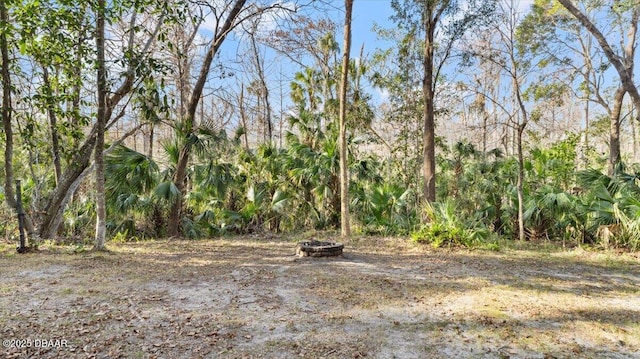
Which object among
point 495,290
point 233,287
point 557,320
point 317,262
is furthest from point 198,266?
point 557,320

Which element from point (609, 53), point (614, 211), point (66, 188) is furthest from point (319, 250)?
point (609, 53)

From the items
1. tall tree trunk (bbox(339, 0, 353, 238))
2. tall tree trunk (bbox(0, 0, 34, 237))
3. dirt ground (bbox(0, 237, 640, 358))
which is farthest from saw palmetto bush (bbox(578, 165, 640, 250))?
tall tree trunk (bbox(0, 0, 34, 237))

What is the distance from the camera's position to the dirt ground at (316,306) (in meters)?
3.11

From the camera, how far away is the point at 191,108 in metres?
9.41

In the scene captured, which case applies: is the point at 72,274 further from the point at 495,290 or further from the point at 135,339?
the point at 495,290

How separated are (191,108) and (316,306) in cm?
686

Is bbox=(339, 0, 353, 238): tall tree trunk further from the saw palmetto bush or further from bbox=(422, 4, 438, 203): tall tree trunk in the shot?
the saw palmetto bush

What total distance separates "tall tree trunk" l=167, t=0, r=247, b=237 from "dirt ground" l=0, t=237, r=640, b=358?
2.66 metres

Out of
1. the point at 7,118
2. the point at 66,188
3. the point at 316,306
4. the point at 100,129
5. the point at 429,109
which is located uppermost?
the point at 429,109

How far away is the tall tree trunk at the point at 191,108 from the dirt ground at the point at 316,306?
2665mm

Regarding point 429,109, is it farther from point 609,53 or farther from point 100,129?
point 100,129

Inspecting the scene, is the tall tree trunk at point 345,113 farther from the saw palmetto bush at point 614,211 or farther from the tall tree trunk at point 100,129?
the saw palmetto bush at point 614,211

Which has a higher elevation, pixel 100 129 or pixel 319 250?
pixel 100 129

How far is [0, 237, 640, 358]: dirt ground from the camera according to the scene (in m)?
3.11
